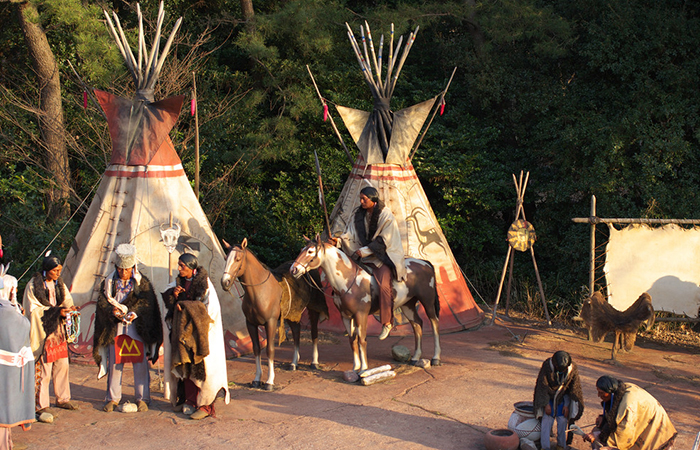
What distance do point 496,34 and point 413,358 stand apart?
702cm

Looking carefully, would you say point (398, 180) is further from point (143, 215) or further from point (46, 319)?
point (46, 319)

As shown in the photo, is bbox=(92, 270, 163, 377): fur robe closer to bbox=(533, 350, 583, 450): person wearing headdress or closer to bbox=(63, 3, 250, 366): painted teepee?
bbox=(63, 3, 250, 366): painted teepee

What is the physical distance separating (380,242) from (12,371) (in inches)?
150

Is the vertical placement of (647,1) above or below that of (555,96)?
above

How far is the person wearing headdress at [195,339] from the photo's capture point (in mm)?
5723

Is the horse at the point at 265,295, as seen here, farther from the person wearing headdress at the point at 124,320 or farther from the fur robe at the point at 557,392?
the fur robe at the point at 557,392

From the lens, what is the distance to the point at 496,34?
11961mm

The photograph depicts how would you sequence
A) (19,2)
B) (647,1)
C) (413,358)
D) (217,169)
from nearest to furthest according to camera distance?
(413,358), (19,2), (647,1), (217,169)

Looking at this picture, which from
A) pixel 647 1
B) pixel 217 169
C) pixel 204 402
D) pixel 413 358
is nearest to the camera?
pixel 204 402

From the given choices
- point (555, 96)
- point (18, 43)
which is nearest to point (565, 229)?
point (555, 96)

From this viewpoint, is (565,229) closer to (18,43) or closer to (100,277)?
(100,277)

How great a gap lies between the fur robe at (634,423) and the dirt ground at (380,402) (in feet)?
1.61

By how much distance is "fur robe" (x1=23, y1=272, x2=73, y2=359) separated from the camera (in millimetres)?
5715

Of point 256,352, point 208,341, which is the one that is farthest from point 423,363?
point 208,341
